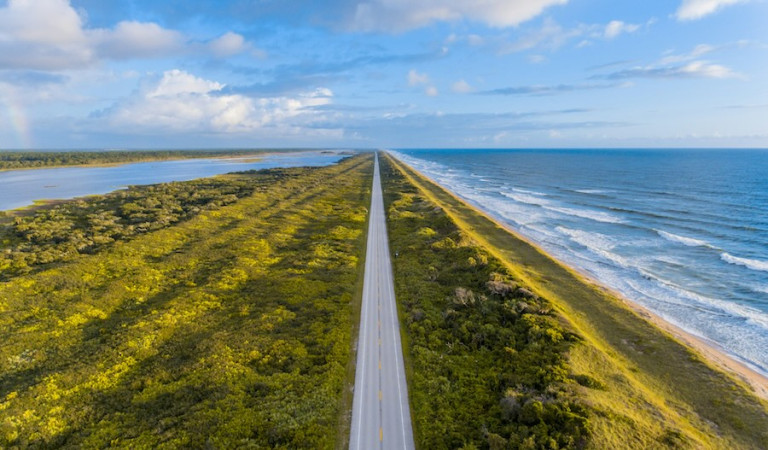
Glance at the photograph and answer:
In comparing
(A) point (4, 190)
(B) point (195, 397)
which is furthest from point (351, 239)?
(A) point (4, 190)

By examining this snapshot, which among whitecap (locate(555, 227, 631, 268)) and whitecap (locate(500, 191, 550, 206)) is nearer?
whitecap (locate(555, 227, 631, 268))

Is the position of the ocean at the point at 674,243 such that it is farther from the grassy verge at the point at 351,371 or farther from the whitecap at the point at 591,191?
the grassy verge at the point at 351,371

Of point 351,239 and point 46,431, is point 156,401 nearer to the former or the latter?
point 46,431

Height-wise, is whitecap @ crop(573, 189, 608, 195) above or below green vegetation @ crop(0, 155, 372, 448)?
above

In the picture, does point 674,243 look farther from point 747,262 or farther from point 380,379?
point 380,379

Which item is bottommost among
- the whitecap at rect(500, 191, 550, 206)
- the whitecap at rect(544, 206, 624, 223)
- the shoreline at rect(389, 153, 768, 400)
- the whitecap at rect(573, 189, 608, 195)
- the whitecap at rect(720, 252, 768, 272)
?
the shoreline at rect(389, 153, 768, 400)

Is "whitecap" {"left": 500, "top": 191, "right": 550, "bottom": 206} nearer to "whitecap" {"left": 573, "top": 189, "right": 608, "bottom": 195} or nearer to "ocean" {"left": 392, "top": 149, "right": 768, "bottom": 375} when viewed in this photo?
"ocean" {"left": 392, "top": 149, "right": 768, "bottom": 375}

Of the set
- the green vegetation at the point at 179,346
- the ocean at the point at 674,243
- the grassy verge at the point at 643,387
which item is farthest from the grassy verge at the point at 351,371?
the ocean at the point at 674,243

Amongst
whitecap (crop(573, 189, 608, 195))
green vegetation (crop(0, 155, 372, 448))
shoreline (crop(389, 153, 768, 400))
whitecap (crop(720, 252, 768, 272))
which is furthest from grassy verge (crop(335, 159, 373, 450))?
whitecap (crop(573, 189, 608, 195))
